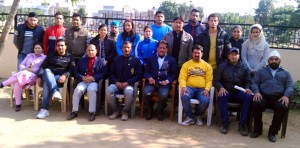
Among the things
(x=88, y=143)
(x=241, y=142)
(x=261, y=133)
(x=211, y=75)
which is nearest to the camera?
(x=88, y=143)

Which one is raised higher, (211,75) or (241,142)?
(211,75)

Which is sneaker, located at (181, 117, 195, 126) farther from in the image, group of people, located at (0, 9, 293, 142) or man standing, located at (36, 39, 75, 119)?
man standing, located at (36, 39, 75, 119)

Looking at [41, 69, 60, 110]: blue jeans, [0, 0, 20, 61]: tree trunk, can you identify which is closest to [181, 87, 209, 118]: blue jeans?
[41, 69, 60, 110]: blue jeans

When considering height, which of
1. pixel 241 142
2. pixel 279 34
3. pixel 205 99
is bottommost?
pixel 241 142

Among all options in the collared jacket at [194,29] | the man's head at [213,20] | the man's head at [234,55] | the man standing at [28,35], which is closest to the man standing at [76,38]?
the man standing at [28,35]

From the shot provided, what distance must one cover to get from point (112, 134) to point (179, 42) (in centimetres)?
205

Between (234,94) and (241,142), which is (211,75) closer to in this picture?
(234,94)

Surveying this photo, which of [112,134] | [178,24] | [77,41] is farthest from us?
[77,41]

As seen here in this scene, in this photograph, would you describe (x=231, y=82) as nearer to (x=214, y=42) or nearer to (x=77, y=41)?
(x=214, y=42)

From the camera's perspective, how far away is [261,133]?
4.84 metres

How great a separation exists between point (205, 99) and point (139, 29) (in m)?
3.23

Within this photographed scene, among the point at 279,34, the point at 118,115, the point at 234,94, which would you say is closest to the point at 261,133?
the point at 234,94

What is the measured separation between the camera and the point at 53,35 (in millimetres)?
5934

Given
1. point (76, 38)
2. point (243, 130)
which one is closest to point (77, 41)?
point (76, 38)
